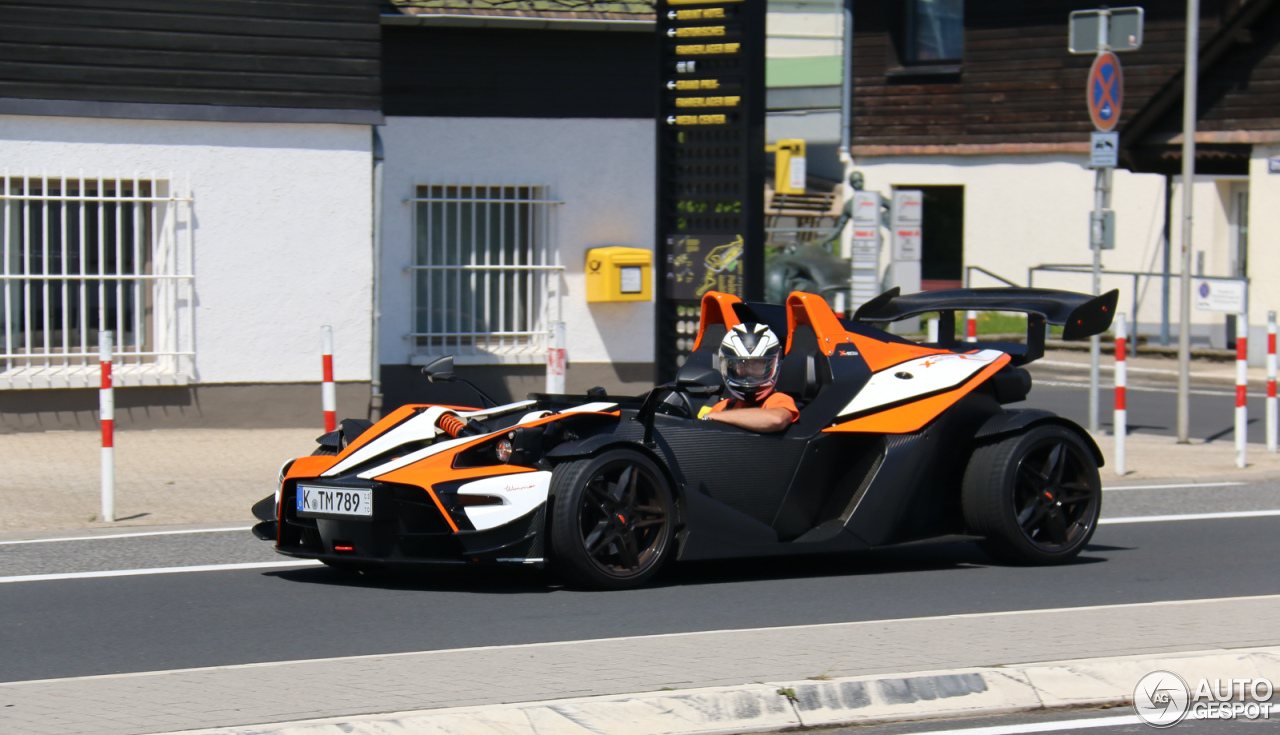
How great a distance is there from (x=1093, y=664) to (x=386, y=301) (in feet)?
36.2

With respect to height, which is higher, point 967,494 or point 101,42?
point 101,42

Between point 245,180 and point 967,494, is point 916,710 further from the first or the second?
point 245,180

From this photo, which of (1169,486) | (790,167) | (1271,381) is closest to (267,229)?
(1169,486)

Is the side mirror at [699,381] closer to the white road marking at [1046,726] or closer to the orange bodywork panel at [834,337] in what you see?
the orange bodywork panel at [834,337]

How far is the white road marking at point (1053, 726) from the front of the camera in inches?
A: 212

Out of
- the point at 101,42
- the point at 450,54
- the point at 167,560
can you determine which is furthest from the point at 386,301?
the point at 167,560

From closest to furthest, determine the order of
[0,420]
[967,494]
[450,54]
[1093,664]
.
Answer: [1093,664] < [967,494] < [0,420] < [450,54]

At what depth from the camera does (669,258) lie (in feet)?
50.5

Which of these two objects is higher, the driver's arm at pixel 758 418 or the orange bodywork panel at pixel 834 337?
the orange bodywork panel at pixel 834 337

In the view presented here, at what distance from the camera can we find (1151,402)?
61.7 ft

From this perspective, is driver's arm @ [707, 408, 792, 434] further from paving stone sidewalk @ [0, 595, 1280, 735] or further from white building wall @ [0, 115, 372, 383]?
white building wall @ [0, 115, 372, 383]

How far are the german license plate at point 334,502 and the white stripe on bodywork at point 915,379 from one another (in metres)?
2.41

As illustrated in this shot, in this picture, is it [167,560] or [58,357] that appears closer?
[167,560]

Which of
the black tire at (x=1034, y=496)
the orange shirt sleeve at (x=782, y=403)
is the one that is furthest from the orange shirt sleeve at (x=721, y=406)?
the black tire at (x=1034, y=496)
